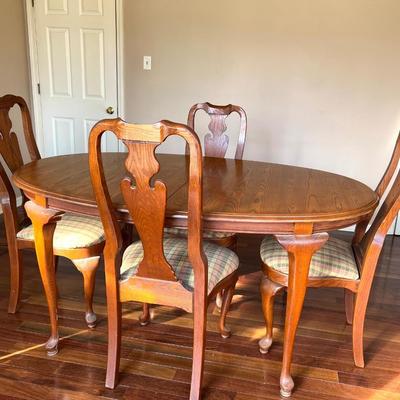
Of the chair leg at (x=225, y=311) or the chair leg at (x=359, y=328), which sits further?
the chair leg at (x=225, y=311)

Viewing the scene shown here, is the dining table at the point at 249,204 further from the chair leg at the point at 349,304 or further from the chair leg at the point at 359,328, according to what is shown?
the chair leg at the point at 349,304

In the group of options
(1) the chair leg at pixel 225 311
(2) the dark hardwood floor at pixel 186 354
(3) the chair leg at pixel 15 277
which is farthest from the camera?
(3) the chair leg at pixel 15 277

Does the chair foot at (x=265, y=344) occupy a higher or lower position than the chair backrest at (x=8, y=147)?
lower

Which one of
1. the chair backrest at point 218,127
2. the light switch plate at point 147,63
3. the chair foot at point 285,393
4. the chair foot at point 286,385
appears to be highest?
the light switch plate at point 147,63

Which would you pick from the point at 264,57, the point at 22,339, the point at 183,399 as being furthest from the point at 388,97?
the point at 22,339

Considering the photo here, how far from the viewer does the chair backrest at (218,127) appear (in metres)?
2.40

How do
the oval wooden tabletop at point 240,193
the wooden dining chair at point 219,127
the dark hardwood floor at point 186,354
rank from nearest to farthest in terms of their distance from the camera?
the oval wooden tabletop at point 240,193, the dark hardwood floor at point 186,354, the wooden dining chair at point 219,127

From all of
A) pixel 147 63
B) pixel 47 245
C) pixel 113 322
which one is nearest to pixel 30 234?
pixel 47 245

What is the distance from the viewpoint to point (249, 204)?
1.55 m

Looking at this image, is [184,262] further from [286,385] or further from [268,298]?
[286,385]

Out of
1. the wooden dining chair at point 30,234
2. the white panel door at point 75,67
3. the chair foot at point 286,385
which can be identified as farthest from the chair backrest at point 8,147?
the white panel door at point 75,67

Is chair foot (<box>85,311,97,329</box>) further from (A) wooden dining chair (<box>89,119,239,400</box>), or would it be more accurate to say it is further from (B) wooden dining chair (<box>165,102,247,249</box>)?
(B) wooden dining chair (<box>165,102,247,249</box>)

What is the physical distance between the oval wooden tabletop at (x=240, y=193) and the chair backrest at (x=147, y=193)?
7cm

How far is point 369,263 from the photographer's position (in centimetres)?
168
